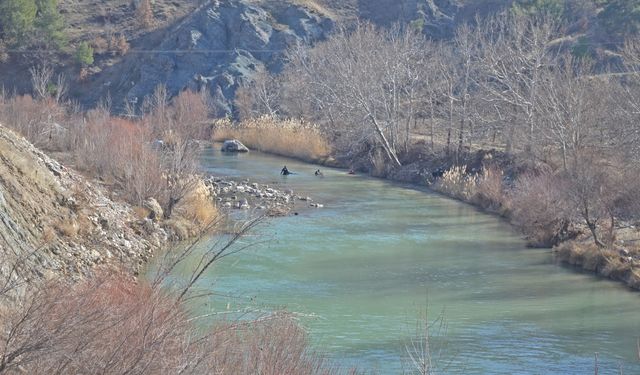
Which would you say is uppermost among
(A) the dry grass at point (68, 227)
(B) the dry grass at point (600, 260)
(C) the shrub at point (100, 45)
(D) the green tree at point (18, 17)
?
(D) the green tree at point (18, 17)

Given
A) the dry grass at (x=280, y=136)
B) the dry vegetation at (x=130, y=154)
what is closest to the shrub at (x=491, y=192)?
the dry vegetation at (x=130, y=154)

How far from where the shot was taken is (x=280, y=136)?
54781mm

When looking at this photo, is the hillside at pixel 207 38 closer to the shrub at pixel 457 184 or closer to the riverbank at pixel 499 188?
the riverbank at pixel 499 188

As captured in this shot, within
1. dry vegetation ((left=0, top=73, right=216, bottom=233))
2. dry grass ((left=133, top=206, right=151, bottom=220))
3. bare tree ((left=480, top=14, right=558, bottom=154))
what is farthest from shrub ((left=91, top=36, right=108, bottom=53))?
dry grass ((left=133, top=206, right=151, bottom=220))

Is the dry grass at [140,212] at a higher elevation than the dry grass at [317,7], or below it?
below

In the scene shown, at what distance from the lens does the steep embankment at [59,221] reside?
19.8 metres

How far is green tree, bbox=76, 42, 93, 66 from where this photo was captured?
75950 millimetres

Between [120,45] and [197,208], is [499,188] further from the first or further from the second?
[120,45]

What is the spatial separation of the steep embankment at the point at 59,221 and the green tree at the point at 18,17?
48227 millimetres

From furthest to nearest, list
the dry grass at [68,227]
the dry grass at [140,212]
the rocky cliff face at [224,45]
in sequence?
the rocky cliff face at [224,45] → the dry grass at [140,212] → the dry grass at [68,227]

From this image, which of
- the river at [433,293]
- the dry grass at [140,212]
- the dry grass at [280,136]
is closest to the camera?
the river at [433,293]

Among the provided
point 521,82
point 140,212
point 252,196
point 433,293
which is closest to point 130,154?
point 140,212

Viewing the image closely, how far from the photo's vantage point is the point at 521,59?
4175 centimetres

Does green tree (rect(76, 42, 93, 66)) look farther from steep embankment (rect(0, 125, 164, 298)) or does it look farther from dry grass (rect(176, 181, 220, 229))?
steep embankment (rect(0, 125, 164, 298))
